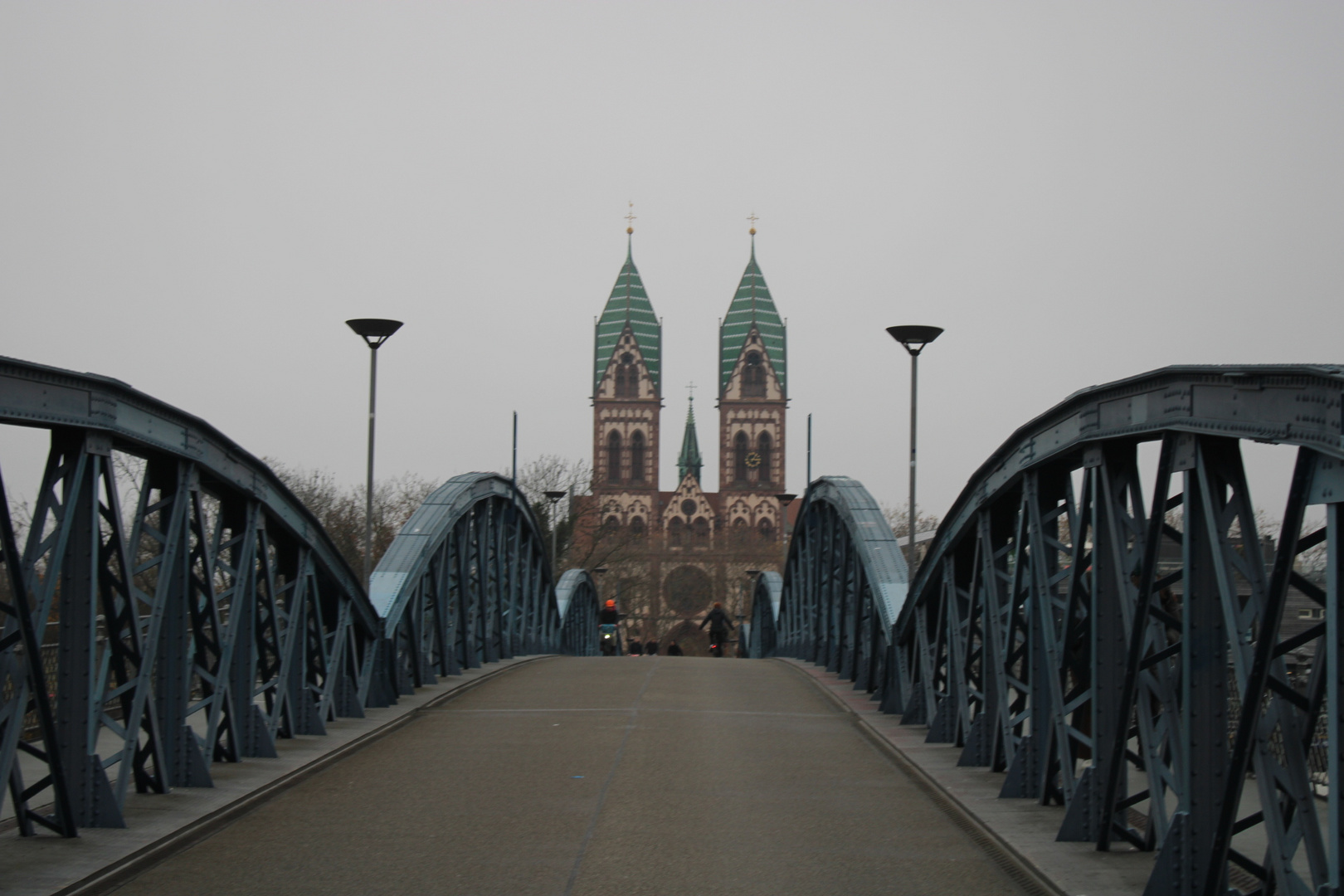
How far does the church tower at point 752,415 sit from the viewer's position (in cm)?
14462

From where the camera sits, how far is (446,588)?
20188 mm

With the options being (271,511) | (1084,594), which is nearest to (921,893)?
(1084,594)

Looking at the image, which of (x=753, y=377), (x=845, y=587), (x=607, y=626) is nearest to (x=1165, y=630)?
(x=845, y=587)

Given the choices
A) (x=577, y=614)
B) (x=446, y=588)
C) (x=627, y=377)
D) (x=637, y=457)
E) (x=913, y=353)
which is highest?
(x=627, y=377)

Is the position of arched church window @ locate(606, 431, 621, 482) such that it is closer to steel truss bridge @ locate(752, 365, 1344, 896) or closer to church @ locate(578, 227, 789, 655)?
church @ locate(578, 227, 789, 655)

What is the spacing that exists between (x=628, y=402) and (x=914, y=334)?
421 feet

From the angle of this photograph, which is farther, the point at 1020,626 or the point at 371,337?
the point at 371,337

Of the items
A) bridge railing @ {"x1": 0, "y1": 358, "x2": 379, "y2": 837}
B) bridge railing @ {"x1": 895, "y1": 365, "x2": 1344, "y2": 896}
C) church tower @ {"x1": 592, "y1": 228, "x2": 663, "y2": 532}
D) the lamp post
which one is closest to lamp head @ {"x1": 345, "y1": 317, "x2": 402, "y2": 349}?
the lamp post

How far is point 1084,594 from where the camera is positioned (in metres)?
10.1

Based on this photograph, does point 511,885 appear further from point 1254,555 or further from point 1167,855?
point 1254,555

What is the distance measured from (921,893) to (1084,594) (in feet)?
10.4

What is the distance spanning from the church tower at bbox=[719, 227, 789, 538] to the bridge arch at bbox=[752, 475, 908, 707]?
362ft

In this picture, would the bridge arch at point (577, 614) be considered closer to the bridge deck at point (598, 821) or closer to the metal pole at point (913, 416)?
the metal pole at point (913, 416)

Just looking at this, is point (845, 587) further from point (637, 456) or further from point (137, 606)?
point (637, 456)
